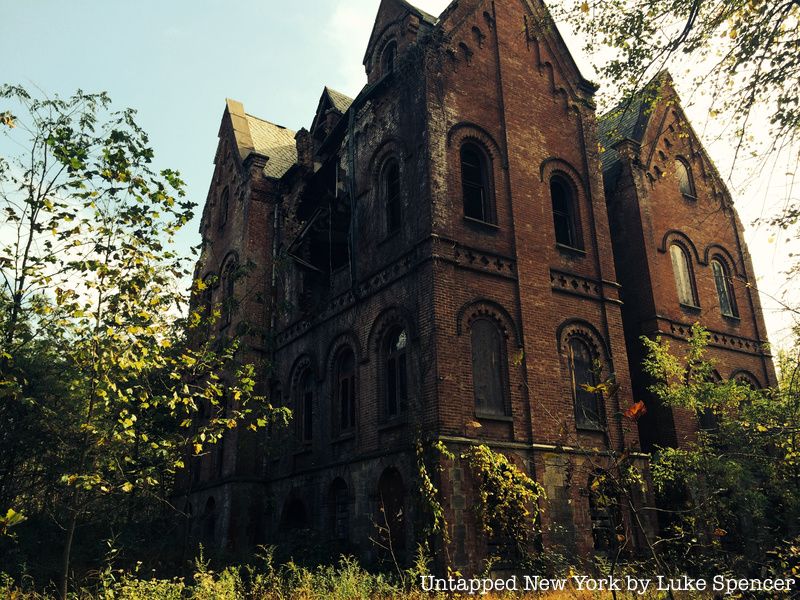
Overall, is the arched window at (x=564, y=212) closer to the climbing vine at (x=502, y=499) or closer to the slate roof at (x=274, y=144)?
the climbing vine at (x=502, y=499)

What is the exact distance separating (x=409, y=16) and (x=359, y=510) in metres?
12.8

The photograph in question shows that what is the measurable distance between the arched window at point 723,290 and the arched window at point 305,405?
1342 cm

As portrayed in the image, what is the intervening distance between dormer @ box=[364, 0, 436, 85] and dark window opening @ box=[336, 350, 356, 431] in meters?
7.74

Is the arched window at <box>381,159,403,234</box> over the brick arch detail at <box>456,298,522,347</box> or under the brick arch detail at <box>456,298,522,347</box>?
over

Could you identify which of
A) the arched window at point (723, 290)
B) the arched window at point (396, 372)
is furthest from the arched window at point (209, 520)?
the arched window at point (723, 290)

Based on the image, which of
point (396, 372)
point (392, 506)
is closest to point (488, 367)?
point (396, 372)

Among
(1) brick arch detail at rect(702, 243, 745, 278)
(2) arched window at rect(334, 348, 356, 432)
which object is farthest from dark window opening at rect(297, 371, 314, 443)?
(1) brick arch detail at rect(702, 243, 745, 278)

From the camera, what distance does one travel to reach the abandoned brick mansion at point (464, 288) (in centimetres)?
1449

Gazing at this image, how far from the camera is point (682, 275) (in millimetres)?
21094

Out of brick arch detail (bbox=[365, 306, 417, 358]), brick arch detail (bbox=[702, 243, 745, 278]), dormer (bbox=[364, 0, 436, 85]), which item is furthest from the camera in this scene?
brick arch detail (bbox=[702, 243, 745, 278])

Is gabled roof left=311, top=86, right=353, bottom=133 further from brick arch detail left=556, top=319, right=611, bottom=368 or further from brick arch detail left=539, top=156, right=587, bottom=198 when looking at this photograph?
brick arch detail left=556, top=319, right=611, bottom=368

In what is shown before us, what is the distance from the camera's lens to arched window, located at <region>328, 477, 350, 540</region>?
16.0m

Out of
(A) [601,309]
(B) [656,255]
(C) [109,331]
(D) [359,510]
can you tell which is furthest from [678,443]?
(C) [109,331]

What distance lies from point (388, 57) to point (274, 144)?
10040 millimetres
